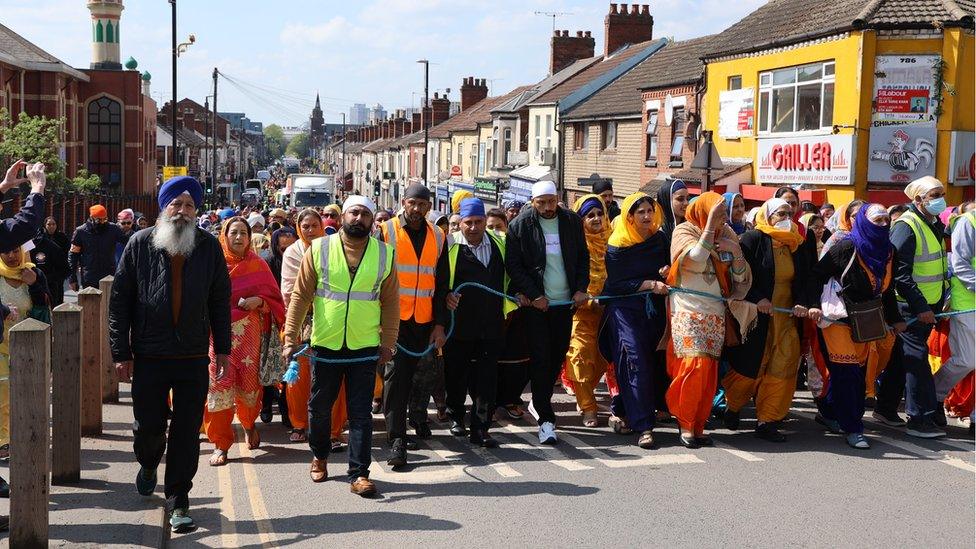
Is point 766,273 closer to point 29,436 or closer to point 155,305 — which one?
point 155,305

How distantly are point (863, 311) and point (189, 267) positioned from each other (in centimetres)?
525

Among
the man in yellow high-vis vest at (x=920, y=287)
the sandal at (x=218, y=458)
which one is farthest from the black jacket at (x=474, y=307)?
the man in yellow high-vis vest at (x=920, y=287)

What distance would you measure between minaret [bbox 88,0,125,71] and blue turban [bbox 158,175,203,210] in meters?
56.9

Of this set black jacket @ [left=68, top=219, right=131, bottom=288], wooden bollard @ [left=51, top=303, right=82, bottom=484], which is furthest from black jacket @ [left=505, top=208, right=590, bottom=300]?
black jacket @ [left=68, top=219, right=131, bottom=288]

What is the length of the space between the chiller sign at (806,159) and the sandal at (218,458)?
16.0 meters

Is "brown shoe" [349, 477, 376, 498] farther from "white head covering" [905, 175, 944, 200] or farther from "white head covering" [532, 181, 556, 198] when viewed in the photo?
"white head covering" [905, 175, 944, 200]

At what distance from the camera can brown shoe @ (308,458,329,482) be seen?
281 inches

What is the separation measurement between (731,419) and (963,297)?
7.17ft

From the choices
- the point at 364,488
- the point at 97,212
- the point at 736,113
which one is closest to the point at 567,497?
the point at 364,488

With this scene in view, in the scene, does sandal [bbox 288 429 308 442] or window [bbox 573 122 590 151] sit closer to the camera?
sandal [bbox 288 429 308 442]

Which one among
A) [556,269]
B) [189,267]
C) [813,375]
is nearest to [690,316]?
[556,269]

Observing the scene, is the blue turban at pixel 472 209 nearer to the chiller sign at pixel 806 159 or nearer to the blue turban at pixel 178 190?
the blue turban at pixel 178 190

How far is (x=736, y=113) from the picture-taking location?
24.9 metres

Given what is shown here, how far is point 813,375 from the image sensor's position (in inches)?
356
